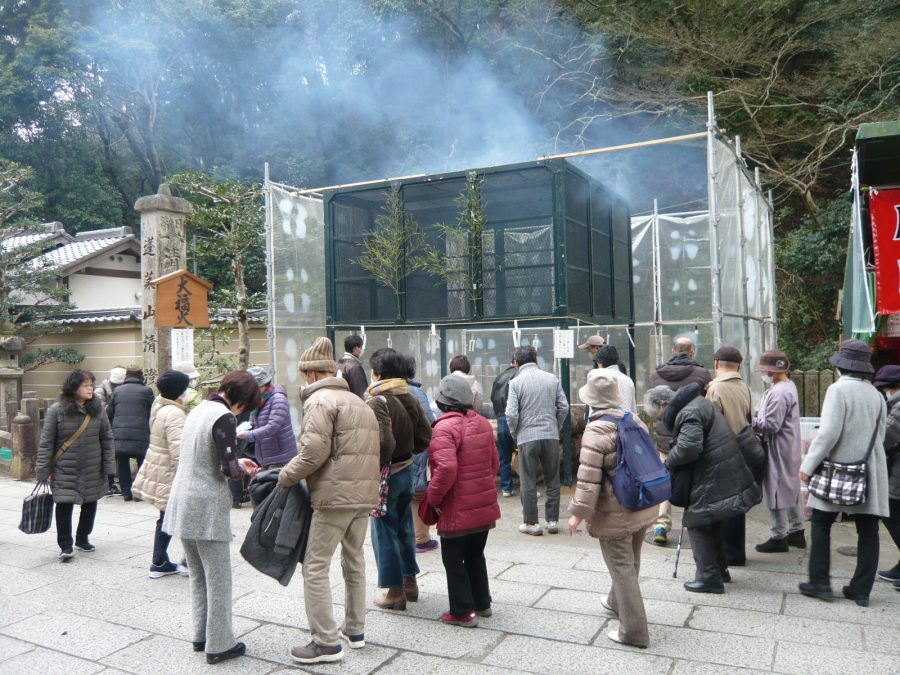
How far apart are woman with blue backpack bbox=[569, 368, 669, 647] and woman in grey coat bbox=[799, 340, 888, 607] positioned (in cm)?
147

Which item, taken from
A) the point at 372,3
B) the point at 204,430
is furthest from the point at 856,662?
the point at 372,3

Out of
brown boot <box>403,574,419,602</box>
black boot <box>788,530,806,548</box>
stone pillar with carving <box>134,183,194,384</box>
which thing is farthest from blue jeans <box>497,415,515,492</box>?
stone pillar with carving <box>134,183,194,384</box>

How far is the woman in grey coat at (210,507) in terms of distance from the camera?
3.85m

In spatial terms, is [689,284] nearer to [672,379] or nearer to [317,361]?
[672,379]

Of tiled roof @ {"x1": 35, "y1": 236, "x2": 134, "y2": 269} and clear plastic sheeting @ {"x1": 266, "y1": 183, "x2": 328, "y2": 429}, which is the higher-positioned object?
tiled roof @ {"x1": 35, "y1": 236, "x2": 134, "y2": 269}

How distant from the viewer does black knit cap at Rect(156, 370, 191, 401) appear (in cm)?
503

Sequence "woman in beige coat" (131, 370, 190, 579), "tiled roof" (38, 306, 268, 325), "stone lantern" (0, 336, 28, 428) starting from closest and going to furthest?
1. "woman in beige coat" (131, 370, 190, 579)
2. "stone lantern" (0, 336, 28, 428)
3. "tiled roof" (38, 306, 268, 325)

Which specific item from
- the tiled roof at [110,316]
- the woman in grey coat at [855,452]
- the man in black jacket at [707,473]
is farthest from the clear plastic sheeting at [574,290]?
the tiled roof at [110,316]

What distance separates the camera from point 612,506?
13.0 feet

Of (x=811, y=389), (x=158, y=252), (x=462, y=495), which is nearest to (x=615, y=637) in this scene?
(x=462, y=495)

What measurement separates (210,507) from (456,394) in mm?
1611

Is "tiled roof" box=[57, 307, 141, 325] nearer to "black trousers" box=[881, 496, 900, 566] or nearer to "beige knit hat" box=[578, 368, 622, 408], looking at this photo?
"beige knit hat" box=[578, 368, 622, 408]

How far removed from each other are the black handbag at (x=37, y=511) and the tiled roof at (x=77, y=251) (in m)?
13.3

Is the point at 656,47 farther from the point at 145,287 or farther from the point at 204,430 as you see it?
the point at 204,430
